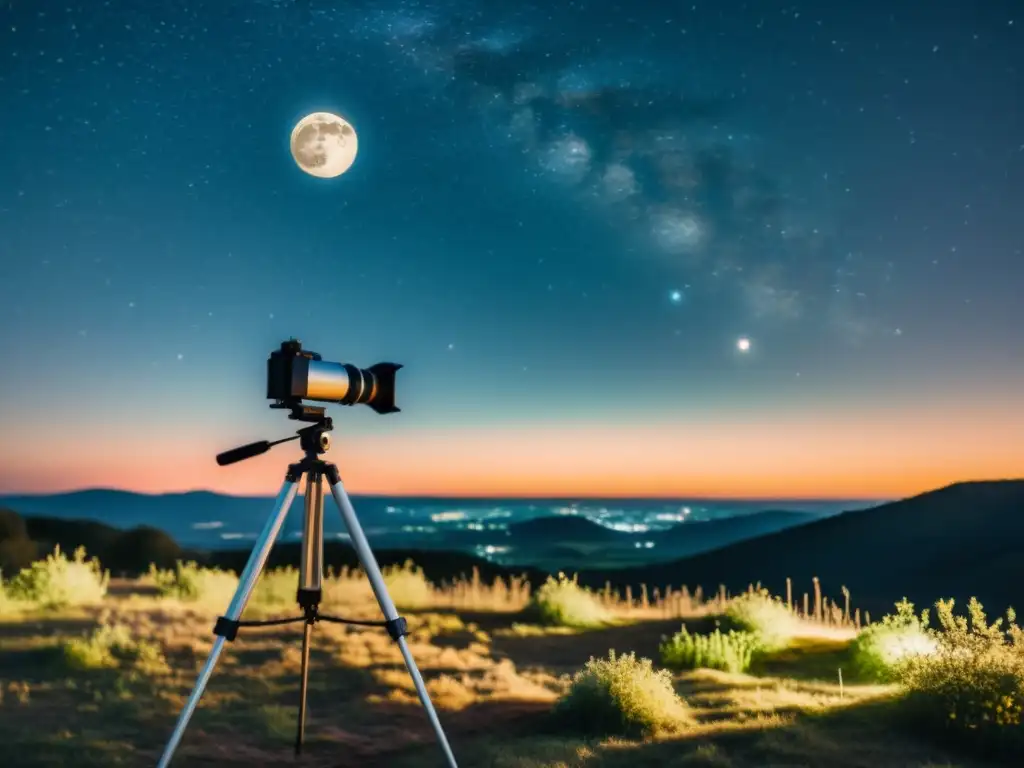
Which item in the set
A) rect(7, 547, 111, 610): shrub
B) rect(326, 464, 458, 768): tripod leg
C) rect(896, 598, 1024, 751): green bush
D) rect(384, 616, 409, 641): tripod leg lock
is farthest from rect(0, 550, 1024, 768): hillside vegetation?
rect(384, 616, 409, 641): tripod leg lock

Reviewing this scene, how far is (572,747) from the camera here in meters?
6.46

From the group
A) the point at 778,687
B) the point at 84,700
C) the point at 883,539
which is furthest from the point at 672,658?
the point at 883,539

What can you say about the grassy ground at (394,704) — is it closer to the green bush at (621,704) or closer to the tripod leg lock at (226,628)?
the green bush at (621,704)

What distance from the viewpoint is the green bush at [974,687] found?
21.4 ft

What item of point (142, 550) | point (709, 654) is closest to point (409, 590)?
point (709, 654)

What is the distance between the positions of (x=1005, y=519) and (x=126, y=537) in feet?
134

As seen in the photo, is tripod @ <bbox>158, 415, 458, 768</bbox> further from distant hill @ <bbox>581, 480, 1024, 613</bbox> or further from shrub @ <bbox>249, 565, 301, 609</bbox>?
distant hill @ <bbox>581, 480, 1024, 613</bbox>

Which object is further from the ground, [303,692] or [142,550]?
[303,692]

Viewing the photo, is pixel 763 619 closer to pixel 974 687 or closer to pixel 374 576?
pixel 974 687

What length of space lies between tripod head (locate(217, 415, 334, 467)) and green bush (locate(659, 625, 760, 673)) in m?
6.34

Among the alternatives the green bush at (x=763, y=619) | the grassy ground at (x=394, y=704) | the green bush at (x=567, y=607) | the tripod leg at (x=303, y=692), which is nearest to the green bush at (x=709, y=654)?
the grassy ground at (x=394, y=704)

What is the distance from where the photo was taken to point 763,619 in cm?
1138

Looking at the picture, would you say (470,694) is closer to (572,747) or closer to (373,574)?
(572,747)

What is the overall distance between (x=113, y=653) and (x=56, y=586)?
4601 millimetres
